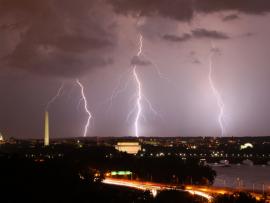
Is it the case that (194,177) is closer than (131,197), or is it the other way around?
(131,197)

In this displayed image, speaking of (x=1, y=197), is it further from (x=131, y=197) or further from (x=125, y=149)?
(x=125, y=149)

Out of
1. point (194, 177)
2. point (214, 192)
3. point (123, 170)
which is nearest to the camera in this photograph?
point (214, 192)

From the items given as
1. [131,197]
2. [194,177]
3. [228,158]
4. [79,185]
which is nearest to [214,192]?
[131,197]

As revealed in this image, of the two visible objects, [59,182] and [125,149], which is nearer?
[59,182]

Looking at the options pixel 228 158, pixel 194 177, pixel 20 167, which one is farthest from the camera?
pixel 228 158

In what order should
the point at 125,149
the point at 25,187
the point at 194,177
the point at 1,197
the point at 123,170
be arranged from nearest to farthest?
the point at 1,197, the point at 25,187, the point at 194,177, the point at 123,170, the point at 125,149

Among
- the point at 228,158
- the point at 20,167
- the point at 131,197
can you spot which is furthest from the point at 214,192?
the point at 228,158

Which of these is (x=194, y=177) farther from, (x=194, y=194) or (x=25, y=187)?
(x=25, y=187)

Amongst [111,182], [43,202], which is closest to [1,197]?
[43,202]

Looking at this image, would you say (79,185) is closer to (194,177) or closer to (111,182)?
(111,182)

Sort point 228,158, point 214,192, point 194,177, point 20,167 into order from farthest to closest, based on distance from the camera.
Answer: point 228,158
point 194,177
point 20,167
point 214,192
